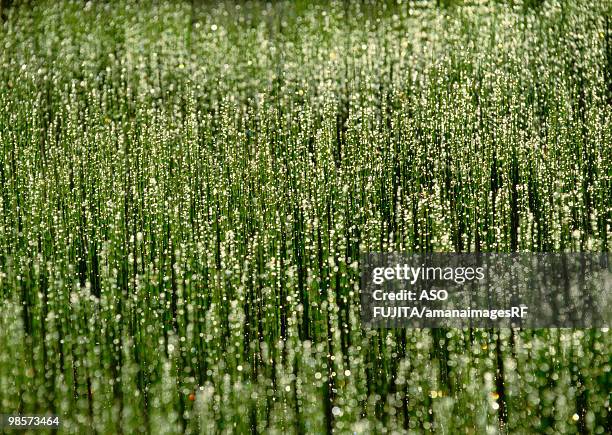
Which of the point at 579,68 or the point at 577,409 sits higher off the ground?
the point at 579,68

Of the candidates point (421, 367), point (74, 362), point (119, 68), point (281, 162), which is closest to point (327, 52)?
point (281, 162)

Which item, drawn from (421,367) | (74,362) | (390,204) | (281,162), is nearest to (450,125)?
(390,204)

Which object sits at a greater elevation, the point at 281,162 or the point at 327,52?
the point at 327,52

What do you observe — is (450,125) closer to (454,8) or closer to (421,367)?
(454,8)

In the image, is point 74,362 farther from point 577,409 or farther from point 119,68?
point 577,409

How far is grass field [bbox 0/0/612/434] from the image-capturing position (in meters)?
0.86

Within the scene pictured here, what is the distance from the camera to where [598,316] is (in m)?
0.86

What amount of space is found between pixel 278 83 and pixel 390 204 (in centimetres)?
28

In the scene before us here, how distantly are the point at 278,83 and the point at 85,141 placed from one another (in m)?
0.34

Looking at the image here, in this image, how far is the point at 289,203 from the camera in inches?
34.7

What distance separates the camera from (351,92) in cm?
90

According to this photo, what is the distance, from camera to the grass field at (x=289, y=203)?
858mm

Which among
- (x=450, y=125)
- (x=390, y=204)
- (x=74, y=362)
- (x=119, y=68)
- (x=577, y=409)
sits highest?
(x=119, y=68)

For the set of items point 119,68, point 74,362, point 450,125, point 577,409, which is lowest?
point 577,409
